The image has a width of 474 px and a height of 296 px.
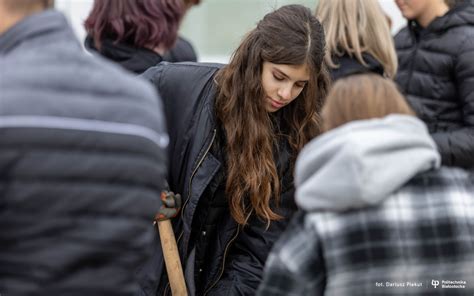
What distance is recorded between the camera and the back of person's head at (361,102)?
2.12 meters

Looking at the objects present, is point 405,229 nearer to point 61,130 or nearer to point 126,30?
point 61,130

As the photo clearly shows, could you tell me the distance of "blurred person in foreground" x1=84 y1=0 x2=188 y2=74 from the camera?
3492 millimetres

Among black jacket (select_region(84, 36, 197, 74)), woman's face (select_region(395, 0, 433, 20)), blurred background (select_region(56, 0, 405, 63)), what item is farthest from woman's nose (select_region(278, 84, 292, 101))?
blurred background (select_region(56, 0, 405, 63))

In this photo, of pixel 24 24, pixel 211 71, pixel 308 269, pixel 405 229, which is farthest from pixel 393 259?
pixel 211 71

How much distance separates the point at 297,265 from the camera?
2062 mm

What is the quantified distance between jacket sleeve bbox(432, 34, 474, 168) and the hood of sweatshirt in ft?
4.71

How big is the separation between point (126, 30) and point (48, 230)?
6.14ft

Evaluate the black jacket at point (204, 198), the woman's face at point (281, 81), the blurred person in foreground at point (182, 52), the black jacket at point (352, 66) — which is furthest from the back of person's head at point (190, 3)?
the woman's face at point (281, 81)

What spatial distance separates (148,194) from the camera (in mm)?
1888

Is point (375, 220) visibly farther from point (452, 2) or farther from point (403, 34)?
point (403, 34)

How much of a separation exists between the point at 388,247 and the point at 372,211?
0.10 metres

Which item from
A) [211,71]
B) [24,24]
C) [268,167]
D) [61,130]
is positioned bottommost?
[268,167]

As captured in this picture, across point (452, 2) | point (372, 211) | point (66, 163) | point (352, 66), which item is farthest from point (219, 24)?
point (66, 163)

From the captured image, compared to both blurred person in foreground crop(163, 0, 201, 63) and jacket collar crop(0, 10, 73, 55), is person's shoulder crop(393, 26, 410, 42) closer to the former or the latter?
blurred person in foreground crop(163, 0, 201, 63)
